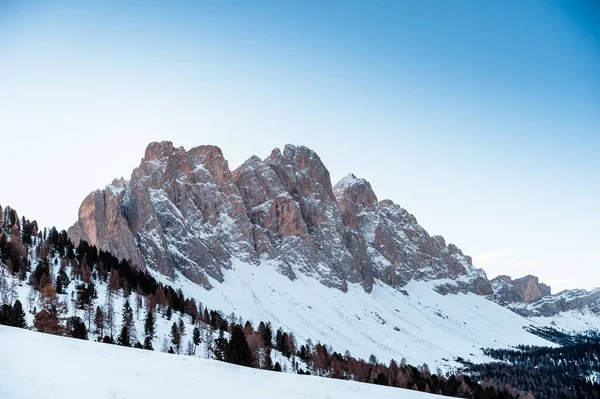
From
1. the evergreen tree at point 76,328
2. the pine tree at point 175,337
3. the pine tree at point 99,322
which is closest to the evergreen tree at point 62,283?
the pine tree at point 99,322

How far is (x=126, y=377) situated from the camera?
100 ft

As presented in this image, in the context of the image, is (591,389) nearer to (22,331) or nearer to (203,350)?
(203,350)

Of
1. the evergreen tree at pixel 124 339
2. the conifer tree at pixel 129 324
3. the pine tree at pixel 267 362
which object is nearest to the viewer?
the evergreen tree at pixel 124 339

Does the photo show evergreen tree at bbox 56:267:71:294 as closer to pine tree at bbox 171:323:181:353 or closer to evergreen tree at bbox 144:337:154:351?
pine tree at bbox 171:323:181:353

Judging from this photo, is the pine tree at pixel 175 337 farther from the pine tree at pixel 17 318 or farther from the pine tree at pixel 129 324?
the pine tree at pixel 17 318

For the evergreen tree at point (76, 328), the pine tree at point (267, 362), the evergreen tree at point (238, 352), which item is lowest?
the pine tree at point (267, 362)

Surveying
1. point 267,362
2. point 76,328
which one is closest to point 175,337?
point 267,362

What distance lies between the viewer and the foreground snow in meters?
24.9

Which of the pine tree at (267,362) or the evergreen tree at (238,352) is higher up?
the evergreen tree at (238,352)

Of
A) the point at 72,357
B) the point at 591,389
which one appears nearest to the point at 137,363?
the point at 72,357

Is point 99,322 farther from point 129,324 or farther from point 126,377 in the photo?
point 126,377

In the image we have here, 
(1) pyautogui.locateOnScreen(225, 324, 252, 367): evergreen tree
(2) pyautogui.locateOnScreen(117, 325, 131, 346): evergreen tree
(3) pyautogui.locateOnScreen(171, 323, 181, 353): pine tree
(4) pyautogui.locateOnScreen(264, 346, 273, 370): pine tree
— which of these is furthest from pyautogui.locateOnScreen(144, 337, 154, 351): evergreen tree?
(4) pyautogui.locateOnScreen(264, 346, 273, 370): pine tree

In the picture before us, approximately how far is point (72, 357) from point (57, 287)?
69.3 meters

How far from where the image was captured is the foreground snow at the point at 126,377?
24.9 meters
